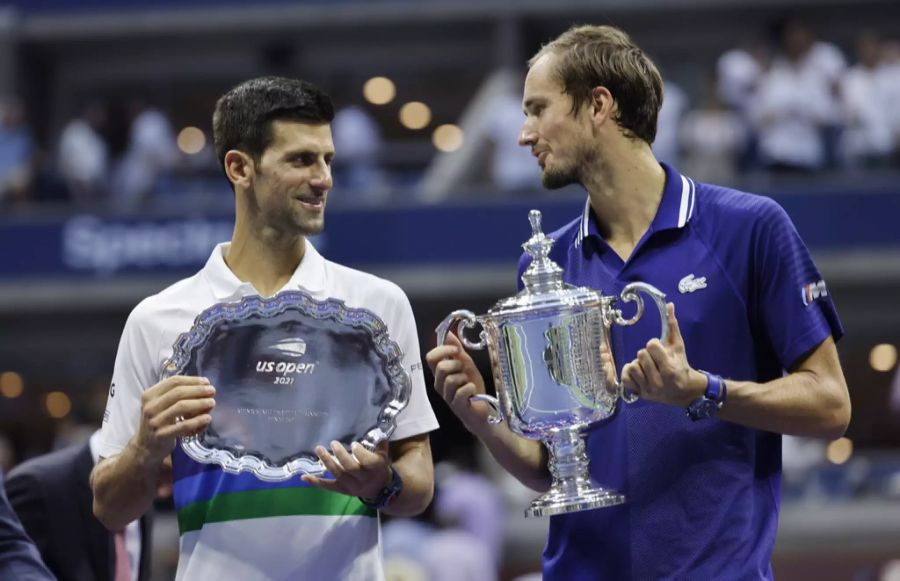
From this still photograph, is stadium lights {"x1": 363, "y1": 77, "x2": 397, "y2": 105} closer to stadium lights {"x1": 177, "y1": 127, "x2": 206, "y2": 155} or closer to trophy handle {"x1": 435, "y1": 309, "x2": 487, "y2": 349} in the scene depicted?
stadium lights {"x1": 177, "y1": 127, "x2": 206, "y2": 155}

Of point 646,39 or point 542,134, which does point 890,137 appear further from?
point 542,134

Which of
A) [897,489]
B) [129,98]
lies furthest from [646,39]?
[897,489]

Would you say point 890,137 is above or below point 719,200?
above

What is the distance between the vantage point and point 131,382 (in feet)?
11.4

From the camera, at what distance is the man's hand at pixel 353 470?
320 centimetres

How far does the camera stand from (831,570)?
1059 centimetres

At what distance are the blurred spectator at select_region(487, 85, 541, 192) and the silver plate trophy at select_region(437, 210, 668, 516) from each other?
33.2 feet

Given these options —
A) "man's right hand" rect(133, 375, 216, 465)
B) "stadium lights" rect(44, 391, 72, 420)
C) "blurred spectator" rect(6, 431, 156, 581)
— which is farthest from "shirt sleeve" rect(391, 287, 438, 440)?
"stadium lights" rect(44, 391, 72, 420)

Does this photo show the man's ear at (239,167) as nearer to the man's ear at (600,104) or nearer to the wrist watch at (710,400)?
the man's ear at (600,104)

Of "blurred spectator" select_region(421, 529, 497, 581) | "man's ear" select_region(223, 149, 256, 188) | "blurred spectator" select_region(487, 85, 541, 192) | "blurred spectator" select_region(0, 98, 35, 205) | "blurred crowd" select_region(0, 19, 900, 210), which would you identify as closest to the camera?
"man's ear" select_region(223, 149, 256, 188)

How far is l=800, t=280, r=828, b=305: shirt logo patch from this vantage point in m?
3.23

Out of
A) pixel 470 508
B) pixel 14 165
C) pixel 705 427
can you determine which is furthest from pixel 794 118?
pixel 705 427

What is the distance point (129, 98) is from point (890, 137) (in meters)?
9.67

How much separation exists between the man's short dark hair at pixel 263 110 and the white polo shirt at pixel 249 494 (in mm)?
302
